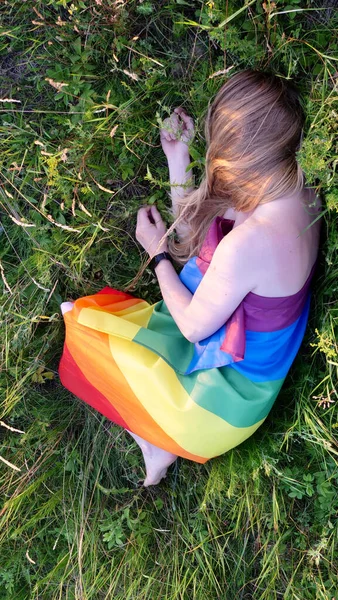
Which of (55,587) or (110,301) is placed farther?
(55,587)

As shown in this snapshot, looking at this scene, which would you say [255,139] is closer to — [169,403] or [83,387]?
[169,403]

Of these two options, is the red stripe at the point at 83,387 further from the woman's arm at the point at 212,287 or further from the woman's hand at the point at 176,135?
the woman's hand at the point at 176,135

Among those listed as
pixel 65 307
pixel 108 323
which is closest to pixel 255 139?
pixel 108 323

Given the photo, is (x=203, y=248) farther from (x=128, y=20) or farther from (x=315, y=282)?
(x=128, y=20)

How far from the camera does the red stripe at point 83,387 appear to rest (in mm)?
2394

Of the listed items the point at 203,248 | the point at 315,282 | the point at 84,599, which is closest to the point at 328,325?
the point at 315,282

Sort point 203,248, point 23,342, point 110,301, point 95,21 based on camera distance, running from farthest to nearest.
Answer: point 23,342
point 110,301
point 95,21
point 203,248

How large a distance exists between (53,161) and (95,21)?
69 cm

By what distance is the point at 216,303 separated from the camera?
192 cm

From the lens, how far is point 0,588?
2738mm

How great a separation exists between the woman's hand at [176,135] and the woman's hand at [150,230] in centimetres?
28

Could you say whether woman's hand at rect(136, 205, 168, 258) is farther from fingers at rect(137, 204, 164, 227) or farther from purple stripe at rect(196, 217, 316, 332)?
purple stripe at rect(196, 217, 316, 332)

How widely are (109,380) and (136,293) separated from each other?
0.58 meters

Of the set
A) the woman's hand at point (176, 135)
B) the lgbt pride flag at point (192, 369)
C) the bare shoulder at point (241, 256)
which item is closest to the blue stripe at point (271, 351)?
the lgbt pride flag at point (192, 369)
